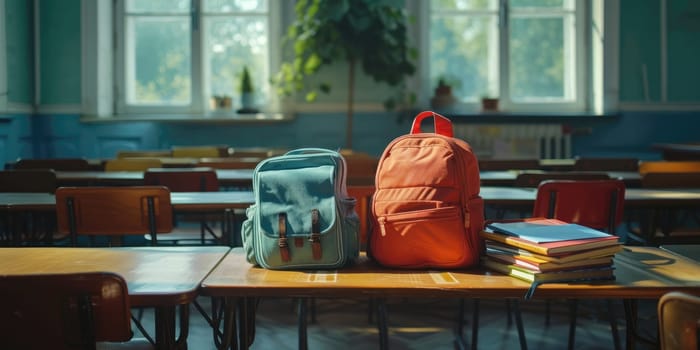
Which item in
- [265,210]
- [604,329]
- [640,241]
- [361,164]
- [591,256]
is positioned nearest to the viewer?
[591,256]

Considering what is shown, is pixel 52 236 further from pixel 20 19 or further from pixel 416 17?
pixel 416 17

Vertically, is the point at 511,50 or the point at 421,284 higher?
the point at 511,50

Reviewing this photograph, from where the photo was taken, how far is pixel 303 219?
5.45 ft

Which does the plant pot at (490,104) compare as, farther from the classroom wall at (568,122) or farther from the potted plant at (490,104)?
the classroom wall at (568,122)

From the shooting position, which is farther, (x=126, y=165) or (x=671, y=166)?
(x=126, y=165)

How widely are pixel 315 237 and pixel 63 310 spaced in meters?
0.55

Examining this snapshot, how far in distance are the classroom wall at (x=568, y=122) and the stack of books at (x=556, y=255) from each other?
16.1 ft

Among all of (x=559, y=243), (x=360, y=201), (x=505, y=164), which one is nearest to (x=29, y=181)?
(x=360, y=201)

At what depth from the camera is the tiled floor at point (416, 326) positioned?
3062 mm

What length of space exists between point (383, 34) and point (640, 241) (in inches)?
118

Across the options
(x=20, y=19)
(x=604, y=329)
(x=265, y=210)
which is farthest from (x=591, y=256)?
(x=20, y=19)

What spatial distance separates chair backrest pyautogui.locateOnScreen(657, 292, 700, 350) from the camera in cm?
114

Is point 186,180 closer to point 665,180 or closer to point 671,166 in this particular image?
point 665,180

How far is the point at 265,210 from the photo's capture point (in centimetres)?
169
